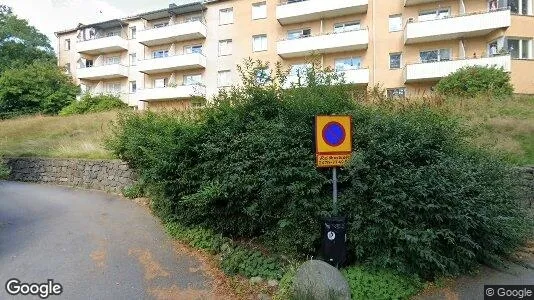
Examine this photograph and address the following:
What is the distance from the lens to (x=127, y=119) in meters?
10.5

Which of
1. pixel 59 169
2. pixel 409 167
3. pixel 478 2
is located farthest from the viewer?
pixel 478 2

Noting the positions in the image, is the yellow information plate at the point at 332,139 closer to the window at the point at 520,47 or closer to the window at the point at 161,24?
the window at the point at 520,47

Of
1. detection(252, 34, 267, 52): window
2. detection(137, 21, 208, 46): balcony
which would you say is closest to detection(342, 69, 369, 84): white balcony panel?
detection(252, 34, 267, 52): window

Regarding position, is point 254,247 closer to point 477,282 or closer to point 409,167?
point 409,167

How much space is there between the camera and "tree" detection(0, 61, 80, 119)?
32.5 metres

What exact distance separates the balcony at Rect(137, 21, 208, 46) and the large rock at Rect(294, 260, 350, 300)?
27.6 meters

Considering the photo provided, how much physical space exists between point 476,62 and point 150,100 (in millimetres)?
25146

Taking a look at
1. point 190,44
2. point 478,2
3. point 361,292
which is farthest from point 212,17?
point 361,292

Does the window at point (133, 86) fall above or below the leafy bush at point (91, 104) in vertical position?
above

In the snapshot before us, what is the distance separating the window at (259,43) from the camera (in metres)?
27.5

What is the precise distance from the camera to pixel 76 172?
12781mm

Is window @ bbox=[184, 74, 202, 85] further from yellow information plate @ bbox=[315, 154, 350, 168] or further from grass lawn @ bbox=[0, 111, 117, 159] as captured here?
yellow information plate @ bbox=[315, 154, 350, 168]

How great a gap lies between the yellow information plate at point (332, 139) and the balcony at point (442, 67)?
683 inches

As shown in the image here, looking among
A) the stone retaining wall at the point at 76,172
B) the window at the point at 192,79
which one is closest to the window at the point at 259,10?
the window at the point at 192,79
